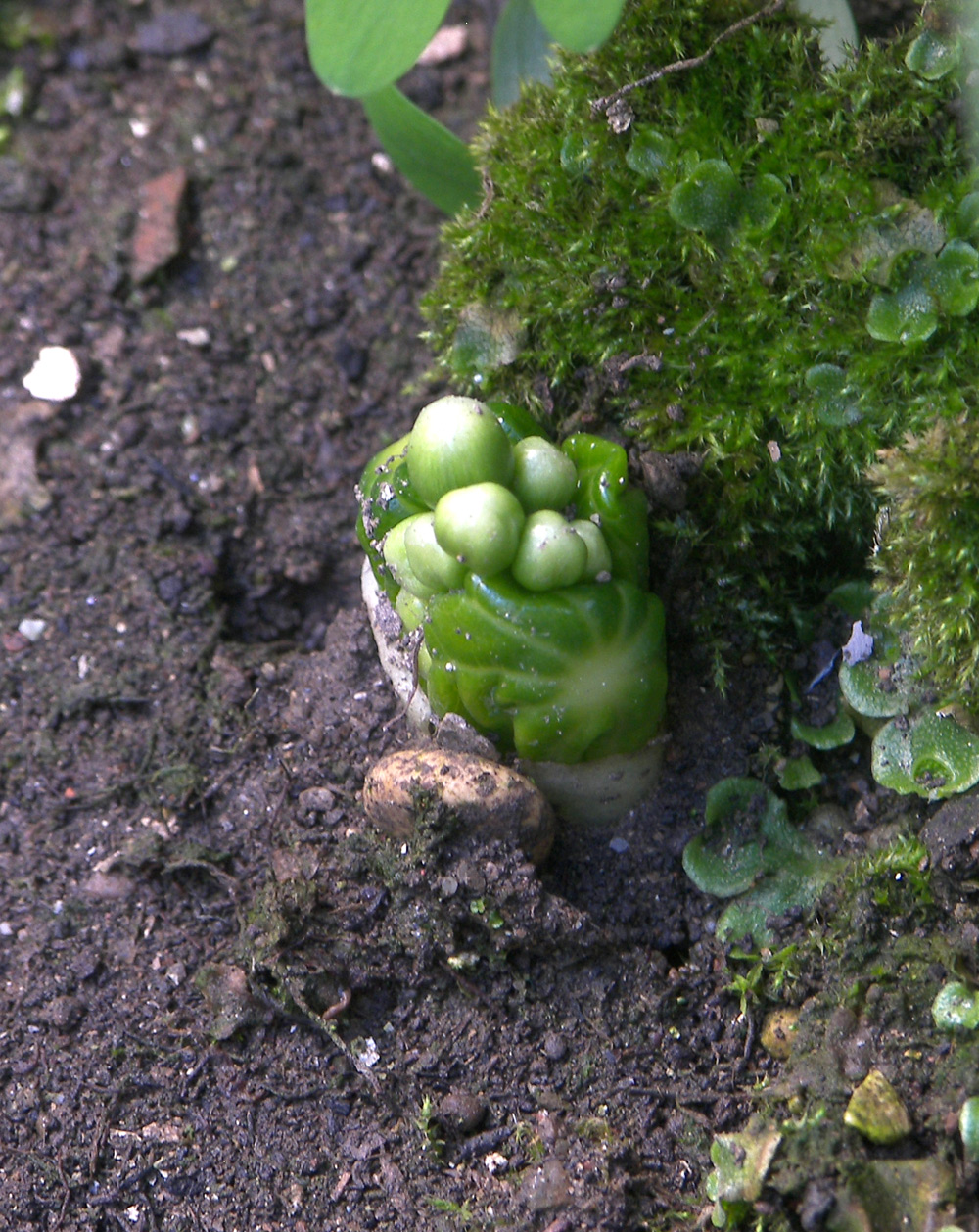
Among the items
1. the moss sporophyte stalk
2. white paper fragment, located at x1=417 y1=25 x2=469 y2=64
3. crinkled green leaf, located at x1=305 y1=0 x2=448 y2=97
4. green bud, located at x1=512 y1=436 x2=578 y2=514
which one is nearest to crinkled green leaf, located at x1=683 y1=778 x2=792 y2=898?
the moss sporophyte stalk

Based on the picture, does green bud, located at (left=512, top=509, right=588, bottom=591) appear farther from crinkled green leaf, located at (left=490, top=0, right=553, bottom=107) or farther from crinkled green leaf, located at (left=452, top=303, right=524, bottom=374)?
crinkled green leaf, located at (left=490, top=0, right=553, bottom=107)

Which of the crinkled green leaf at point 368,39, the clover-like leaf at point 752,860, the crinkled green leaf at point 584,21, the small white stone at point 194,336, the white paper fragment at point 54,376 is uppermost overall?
the crinkled green leaf at point 368,39

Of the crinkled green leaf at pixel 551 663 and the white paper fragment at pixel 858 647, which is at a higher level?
the crinkled green leaf at pixel 551 663

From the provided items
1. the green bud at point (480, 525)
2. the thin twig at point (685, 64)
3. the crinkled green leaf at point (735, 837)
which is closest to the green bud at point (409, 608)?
the green bud at point (480, 525)

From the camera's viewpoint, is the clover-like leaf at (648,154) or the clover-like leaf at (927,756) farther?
the clover-like leaf at (648,154)

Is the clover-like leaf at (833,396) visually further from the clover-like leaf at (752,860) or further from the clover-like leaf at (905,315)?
the clover-like leaf at (752,860)

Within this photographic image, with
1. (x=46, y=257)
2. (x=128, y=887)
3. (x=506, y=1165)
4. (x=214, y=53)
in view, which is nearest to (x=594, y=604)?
(x=506, y=1165)

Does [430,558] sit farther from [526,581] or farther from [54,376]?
[54,376]

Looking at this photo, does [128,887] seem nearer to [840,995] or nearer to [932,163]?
[840,995]
